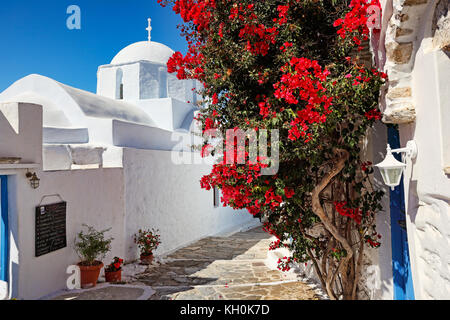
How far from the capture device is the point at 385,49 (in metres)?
3.04

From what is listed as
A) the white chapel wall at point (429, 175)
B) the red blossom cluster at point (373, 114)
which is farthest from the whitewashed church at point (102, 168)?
the white chapel wall at point (429, 175)

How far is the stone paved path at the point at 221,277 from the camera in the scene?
5848 millimetres

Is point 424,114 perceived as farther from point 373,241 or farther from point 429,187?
point 373,241

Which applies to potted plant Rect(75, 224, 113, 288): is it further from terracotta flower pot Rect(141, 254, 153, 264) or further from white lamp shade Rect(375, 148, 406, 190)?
white lamp shade Rect(375, 148, 406, 190)

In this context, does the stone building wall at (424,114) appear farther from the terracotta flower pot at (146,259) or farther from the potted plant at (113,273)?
the terracotta flower pot at (146,259)

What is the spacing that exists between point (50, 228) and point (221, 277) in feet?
11.4

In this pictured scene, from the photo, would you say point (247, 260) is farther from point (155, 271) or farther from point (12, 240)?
point (12, 240)

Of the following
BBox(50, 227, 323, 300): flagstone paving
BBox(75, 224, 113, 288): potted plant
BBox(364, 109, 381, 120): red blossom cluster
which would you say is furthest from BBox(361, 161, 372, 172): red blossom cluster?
BBox(75, 224, 113, 288): potted plant

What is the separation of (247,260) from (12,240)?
5.29 m

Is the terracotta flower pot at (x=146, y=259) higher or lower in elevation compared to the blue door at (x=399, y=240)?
lower

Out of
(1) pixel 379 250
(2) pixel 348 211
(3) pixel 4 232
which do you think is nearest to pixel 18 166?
(3) pixel 4 232

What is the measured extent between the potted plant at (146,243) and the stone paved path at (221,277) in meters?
0.26

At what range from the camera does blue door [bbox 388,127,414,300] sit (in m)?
3.87
